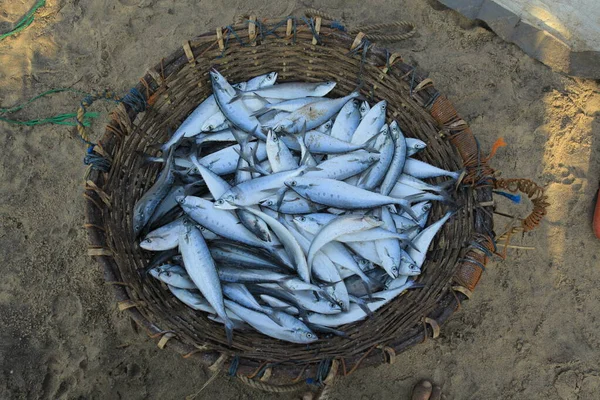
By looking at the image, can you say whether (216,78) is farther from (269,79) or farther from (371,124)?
(371,124)

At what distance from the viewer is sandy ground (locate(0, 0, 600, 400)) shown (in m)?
2.77

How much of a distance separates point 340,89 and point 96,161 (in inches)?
57.4

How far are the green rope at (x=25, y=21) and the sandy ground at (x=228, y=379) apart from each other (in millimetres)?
49

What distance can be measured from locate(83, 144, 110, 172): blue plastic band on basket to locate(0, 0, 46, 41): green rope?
1.63 meters

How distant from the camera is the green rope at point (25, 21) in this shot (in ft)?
10.3

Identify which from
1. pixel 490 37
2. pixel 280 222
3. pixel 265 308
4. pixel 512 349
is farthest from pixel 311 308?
pixel 490 37

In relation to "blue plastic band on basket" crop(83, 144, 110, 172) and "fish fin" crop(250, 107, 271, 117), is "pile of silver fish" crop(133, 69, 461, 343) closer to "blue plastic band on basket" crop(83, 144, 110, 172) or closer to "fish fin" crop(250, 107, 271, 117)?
"fish fin" crop(250, 107, 271, 117)

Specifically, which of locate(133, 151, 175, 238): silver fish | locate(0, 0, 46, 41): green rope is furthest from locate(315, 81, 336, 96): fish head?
locate(0, 0, 46, 41): green rope

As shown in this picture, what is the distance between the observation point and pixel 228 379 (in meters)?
2.80

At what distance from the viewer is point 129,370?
2754 millimetres

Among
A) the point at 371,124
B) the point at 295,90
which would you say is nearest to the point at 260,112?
the point at 295,90

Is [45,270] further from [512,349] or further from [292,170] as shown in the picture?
[512,349]

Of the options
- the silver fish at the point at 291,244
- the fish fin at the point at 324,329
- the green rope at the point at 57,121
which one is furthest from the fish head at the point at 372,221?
the green rope at the point at 57,121

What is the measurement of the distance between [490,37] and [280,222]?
216 centimetres
